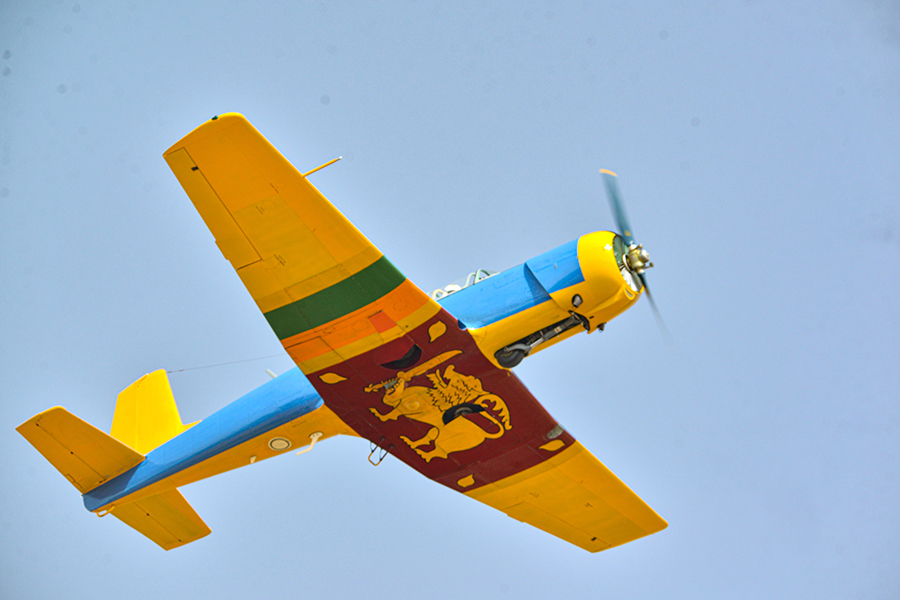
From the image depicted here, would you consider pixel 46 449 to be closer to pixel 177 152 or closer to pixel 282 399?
pixel 282 399

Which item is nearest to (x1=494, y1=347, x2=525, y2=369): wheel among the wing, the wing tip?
the wing

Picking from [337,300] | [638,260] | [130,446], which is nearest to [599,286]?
[638,260]

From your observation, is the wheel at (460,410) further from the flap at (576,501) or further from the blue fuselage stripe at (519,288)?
the flap at (576,501)

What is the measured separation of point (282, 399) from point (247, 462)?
1.16 meters

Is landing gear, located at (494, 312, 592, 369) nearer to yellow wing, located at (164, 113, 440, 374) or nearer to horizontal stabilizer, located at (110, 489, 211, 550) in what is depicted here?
yellow wing, located at (164, 113, 440, 374)

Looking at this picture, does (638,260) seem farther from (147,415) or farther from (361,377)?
(147,415)

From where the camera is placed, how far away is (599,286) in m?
9.59

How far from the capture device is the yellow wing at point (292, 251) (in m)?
8.55

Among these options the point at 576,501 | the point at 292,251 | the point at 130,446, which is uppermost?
the point at 292,251

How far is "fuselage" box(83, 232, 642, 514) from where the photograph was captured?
9656mm

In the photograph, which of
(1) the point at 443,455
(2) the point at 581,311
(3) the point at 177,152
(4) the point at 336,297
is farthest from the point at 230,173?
(1) the point at 443,455

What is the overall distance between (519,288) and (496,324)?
52cm

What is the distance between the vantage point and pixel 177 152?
336 inches

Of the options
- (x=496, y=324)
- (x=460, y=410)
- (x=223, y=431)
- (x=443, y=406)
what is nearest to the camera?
(x=496, y=324)
